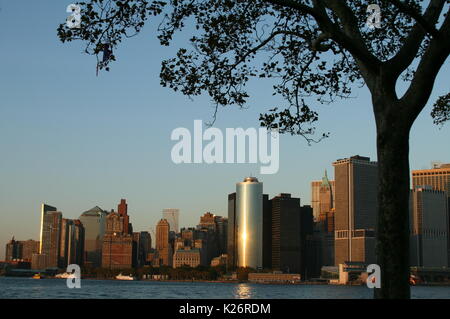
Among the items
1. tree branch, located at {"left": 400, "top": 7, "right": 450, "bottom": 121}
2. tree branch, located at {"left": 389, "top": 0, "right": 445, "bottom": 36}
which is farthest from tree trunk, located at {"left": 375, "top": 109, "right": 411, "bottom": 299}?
tree branch, located at {"left": 389, "top": 0, "right": 445, "bottom": 36}

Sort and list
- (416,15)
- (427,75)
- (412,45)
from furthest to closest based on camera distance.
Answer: (412,45) < (427,75) < (416,15)

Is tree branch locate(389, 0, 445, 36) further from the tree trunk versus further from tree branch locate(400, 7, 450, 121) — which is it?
the tree trunk

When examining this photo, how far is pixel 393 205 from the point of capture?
1017cm

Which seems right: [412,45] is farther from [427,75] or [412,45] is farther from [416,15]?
[416,15]

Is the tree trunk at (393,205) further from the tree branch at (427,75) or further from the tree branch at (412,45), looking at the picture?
the tree branch at (412,45)

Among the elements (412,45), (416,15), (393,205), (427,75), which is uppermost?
(416,15)

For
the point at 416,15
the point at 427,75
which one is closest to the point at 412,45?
the point at 427,75

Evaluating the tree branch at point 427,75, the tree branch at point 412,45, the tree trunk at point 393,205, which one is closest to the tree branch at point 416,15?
the tree branch at point 427,75

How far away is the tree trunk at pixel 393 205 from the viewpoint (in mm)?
10031

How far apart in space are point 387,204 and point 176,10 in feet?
17.6

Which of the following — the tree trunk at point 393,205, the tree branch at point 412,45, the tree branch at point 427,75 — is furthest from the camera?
the tree branch at point 412,45

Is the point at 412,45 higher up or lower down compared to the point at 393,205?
higher up

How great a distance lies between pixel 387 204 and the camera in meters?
10.2
